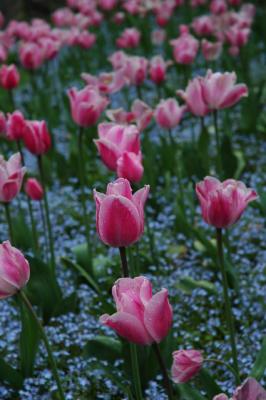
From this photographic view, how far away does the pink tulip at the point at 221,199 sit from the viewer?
193 centimetres

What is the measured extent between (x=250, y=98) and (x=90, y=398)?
2.83 meters

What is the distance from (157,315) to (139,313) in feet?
0.12

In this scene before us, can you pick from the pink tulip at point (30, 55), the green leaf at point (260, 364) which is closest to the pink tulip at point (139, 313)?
the green leaf at point (260, 364)

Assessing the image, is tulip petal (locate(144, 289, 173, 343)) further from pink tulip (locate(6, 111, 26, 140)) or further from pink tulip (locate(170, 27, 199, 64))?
pink tulip (locate(170, 27, 199, 64))

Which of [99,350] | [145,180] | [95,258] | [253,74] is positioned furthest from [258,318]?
[253,74]

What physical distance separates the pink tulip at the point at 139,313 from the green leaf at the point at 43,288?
1395 mm

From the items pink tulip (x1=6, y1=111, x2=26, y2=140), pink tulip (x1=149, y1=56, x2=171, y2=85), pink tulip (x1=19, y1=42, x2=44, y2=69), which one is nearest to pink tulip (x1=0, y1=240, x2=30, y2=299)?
pink tulip (x1=6, y1=111, x2=26, y2=140)

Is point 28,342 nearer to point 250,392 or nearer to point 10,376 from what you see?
point 10,376

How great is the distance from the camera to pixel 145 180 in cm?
391

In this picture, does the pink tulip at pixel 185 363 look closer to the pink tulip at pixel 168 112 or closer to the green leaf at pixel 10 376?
the green leaf at pixel 10 376

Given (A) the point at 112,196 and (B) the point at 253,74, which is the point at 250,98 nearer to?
(B) the point at 253,74

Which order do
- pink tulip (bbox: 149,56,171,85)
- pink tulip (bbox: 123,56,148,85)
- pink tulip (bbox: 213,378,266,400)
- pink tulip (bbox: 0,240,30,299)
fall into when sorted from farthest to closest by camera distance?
1. pink tulip (bbox: 149,56,171,85)
2. pink tulip (bbox: 123,56,148,85)
3. pink tulip (bbox: 0,240,30,299)
4. pink tulip (bbox: 213,378,266,400)

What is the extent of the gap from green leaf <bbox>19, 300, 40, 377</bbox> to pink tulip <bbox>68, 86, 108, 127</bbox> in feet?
2.80

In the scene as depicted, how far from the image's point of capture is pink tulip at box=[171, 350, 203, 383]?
1.68m
